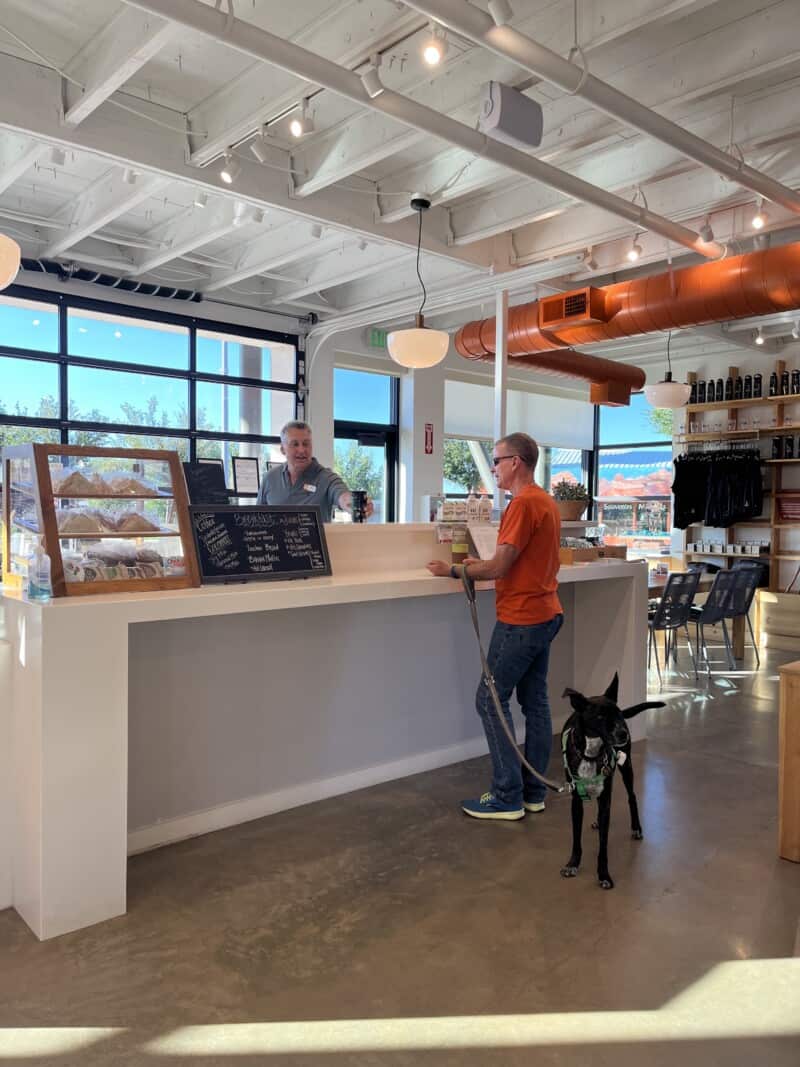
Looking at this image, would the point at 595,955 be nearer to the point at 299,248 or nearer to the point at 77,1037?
the point at 77,1037

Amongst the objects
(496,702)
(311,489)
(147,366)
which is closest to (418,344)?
(311,489)

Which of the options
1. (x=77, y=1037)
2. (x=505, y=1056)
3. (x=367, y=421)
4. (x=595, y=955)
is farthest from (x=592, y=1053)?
(x=367, y=421)

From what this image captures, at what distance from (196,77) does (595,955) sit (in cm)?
478

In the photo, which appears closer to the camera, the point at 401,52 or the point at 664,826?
the point at 664,826

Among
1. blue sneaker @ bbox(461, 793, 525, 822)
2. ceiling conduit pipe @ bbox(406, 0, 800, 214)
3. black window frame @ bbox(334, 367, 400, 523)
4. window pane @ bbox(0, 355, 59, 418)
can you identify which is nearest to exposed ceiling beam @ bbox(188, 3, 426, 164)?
ceiling conduit pipe @ bbox(406, 0, 800, 214)

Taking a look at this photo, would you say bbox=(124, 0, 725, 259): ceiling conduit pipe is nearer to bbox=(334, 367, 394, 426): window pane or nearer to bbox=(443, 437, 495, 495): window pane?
bbox=(334, 367, 394, 426): window pane

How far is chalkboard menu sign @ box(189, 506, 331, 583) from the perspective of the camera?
3258 millimetres

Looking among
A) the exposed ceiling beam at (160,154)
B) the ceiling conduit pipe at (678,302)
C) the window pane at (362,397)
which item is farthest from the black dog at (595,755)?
the window pane at (362,397)

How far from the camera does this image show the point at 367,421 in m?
10.1

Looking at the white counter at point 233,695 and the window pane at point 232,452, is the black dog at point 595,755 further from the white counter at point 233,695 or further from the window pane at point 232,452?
the window pane at point 232,452

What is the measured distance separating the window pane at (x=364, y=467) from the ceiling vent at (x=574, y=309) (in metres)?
3.65

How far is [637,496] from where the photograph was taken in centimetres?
1234

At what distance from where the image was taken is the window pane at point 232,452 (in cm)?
870

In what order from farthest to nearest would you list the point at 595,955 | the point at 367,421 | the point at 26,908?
the point at 367,421 < the point at 26,908 < the point at 595,955
